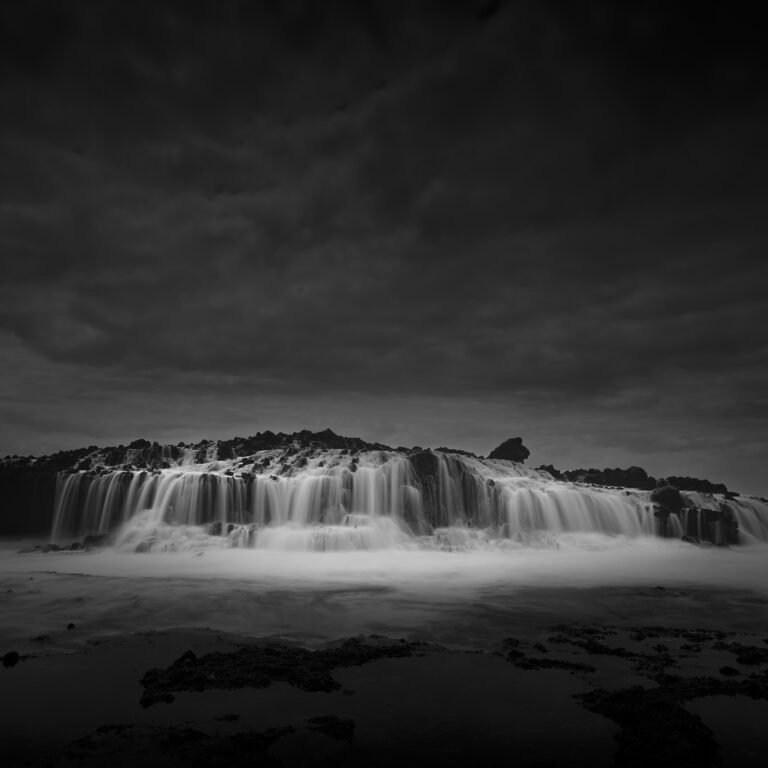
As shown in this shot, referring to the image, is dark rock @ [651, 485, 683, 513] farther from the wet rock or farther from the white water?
the wet rock

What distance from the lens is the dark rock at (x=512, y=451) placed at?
174 ft

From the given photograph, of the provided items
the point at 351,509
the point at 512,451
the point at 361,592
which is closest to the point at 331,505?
the point at 351,509

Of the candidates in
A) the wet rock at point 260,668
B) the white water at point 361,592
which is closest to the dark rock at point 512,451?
the white water at point 361,592

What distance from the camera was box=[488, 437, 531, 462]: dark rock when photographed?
5306cm

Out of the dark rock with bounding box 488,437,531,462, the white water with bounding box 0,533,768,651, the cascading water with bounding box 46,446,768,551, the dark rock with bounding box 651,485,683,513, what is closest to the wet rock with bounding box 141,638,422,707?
the white water with bounding box 0,533,768,651

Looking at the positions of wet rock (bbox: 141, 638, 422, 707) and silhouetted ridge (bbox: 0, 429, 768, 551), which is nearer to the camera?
wet rock (bbox: 141, 638, 422, 707)

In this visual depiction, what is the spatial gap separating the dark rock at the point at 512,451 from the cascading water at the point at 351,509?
11.5m

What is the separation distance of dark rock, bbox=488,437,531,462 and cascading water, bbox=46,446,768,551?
11.5 m

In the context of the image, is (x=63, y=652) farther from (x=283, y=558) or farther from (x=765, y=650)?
(x=283, y=558)

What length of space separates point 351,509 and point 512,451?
23.1 m

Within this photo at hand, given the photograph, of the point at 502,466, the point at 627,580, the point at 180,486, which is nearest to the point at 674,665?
the point at 627,580

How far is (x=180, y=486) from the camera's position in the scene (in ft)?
118

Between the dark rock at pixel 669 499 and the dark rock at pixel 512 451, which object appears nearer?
the dark rock at pixel 669 499

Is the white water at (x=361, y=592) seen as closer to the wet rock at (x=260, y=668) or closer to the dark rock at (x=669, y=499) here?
the wet rock at (x=260, y=668)
